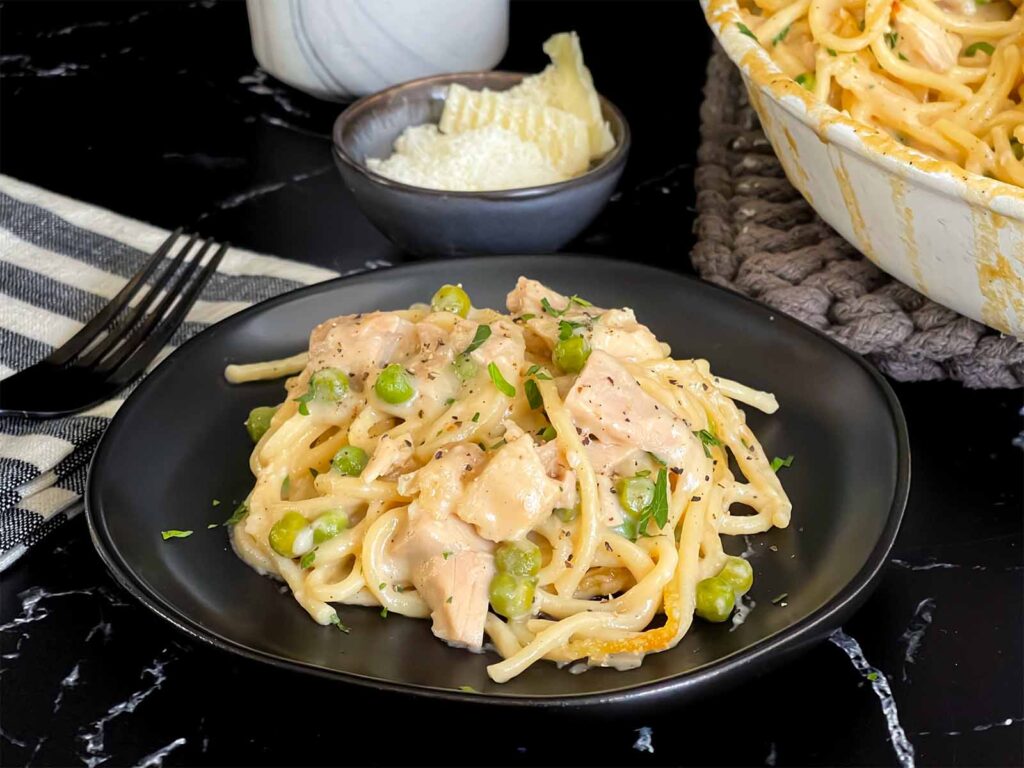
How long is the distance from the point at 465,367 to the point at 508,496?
13.5 inches

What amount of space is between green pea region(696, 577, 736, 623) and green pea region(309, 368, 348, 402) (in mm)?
807

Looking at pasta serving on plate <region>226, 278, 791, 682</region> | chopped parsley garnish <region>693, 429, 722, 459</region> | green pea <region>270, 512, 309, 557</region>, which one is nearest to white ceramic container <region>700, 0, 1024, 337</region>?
pasta serving on plate <region>226, 278, 791, 682</region>

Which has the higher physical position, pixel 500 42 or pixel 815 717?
pixel 500 42

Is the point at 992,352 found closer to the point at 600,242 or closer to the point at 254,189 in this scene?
the point at 600,242

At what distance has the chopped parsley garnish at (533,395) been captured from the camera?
93.7 inches

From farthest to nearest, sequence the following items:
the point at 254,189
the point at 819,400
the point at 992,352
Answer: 1. the point at 254,189
2. the point at 992,352
3. the point at 819,400

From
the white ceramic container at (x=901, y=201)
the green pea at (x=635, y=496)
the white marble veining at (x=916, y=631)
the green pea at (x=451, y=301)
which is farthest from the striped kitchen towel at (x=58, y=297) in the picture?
the white marble veining at (x=916, y=631)

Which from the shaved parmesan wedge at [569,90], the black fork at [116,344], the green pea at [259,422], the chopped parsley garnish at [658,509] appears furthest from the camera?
the shaved parmesan wedge at [569,90]

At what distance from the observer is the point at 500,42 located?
4.20 metres

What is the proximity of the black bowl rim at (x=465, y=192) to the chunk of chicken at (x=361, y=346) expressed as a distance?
71 cm

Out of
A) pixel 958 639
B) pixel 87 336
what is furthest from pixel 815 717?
pixel 87 336

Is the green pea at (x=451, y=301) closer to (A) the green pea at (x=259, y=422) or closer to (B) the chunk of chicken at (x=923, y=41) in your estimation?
(A) the green pea at (x=259, y=422)

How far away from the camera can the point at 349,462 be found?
2355 mm

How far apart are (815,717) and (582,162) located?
1.86 metres
